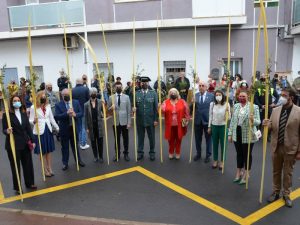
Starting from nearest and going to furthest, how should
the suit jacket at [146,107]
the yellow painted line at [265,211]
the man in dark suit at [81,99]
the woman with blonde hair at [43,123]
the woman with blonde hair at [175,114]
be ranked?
the yellow painted line at [265,211] < the woman with blonde hair at [43,123] < the woman with blonde hair at [175,114] < the suit jacket at [146,107] < the man in dark suit at [81,99]

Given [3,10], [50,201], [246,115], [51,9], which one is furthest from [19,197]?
[3,10]

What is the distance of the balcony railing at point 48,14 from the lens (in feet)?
52.5

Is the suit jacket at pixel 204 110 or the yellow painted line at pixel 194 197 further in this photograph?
the suit jacket at pixel 204 110

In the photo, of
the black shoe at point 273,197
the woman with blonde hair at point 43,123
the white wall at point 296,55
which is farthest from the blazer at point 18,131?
the white wall at point 296,55

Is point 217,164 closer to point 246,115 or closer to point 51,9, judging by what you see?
point 246,115

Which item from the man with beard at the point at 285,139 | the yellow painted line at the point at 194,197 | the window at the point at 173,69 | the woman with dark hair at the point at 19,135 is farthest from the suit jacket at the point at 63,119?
the window at the point at 173,69

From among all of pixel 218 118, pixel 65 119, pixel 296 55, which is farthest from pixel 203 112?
pixel 296 55

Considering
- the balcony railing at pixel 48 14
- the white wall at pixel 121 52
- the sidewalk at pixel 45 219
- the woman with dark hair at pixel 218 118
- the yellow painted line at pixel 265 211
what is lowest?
the yellow painted line at pixel 265 211

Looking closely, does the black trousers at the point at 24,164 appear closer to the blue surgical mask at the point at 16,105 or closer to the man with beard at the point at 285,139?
the blue surgical mask at the point at 16,105

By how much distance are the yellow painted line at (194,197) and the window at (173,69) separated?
9384mm

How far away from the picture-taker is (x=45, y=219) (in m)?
5.13

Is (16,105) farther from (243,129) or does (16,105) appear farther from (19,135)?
(243,129)

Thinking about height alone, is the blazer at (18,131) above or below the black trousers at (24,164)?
above

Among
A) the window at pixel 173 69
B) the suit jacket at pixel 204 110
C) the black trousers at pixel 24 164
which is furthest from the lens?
the window at pixel 173 69
